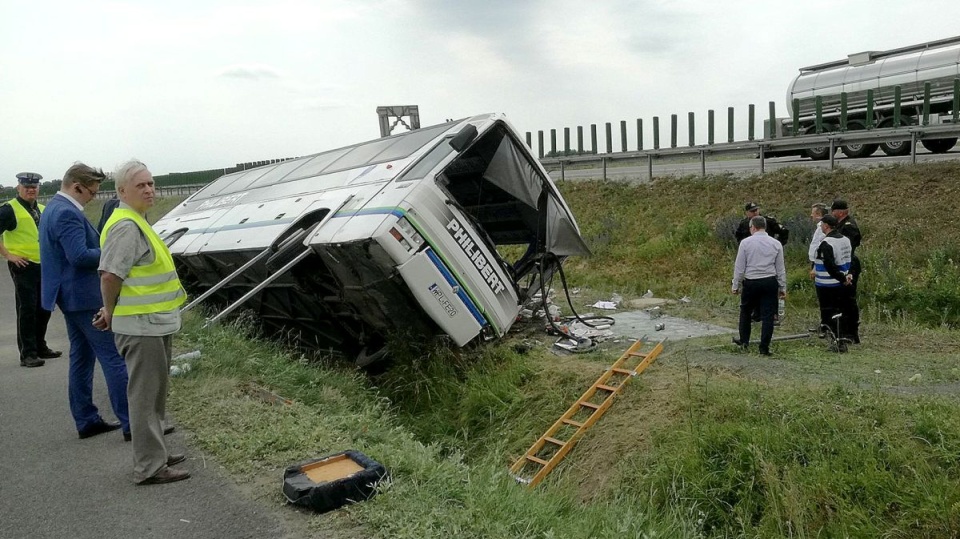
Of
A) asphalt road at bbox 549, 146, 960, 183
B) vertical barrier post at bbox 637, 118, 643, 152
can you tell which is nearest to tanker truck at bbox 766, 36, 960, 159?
asphalt road at bbox 549, 146, 960, 183

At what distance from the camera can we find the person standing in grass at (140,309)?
3.78 m

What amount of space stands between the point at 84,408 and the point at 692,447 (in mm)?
4077

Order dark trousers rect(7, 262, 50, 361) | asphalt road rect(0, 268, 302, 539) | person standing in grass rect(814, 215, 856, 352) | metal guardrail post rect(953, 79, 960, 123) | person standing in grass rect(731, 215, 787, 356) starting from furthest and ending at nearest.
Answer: metal guardrail post rect(953, 79, 960, 123)
person standing in grass rect(814, 215, 856, 352)
person standing in grass rect(731, 215, 787, 356)
dark trousers rect(7, 262, 50, 361)
asphalt road rect(0, 268, 302, 539)

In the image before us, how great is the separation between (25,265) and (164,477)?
165 inches

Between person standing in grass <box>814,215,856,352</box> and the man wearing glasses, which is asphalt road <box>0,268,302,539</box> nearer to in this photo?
the man wearing glasses

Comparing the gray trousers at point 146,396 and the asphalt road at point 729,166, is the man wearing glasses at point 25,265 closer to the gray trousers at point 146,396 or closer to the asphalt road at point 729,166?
the gray trousers at point 146,396

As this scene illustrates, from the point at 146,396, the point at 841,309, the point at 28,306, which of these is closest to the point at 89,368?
the point at 146,396

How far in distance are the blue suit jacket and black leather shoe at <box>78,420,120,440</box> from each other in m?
0.79

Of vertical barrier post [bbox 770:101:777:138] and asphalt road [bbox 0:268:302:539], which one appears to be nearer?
asphalt road [bbox 0:268:302:539]

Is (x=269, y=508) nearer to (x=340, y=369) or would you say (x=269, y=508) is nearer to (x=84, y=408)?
(x=84, y=408)

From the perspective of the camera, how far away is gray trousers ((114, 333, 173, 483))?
383 centimetres

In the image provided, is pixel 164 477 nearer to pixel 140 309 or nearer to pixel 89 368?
pixel 140 309

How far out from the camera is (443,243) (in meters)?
6.46

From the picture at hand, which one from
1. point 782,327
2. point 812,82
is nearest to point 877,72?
point 812,82
